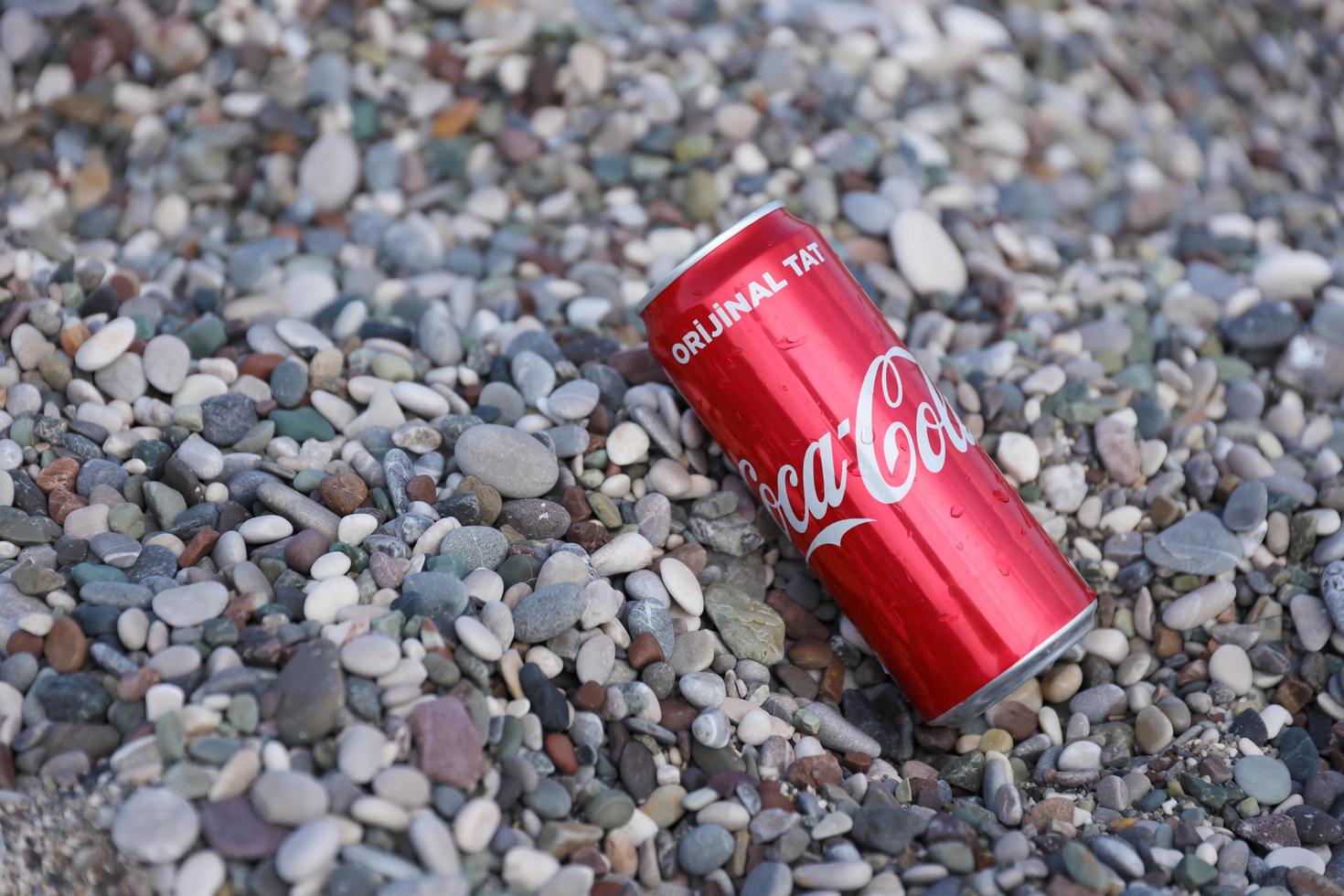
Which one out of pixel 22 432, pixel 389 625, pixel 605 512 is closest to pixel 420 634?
A: pixel 389 625

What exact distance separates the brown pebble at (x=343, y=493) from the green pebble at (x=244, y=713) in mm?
446

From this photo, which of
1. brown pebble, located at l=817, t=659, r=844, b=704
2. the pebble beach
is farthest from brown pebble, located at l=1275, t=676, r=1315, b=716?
brown pebble, located at l=817, t=659, r=844, b=704

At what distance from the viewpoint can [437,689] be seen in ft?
5.71

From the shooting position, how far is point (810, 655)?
2.16 m

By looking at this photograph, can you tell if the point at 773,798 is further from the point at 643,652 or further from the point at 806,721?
the point at 643,652

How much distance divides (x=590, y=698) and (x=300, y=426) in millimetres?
797

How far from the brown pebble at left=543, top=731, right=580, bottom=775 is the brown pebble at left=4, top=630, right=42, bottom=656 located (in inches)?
30.4

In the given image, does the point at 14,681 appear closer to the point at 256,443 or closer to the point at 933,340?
the point at 256,443

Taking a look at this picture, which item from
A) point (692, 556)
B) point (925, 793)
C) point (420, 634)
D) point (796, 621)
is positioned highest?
point (420, 634)

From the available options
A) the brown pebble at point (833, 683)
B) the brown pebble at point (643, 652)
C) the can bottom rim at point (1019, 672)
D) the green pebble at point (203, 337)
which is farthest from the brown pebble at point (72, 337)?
the can bottom rim at point (1019, 672)

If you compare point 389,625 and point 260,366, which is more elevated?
point 260,366

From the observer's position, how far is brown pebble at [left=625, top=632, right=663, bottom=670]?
195 centimetres

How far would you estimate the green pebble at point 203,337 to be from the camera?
7.75ft

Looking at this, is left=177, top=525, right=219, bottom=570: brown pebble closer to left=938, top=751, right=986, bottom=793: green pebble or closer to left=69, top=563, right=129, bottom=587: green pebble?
left=69, top=563, right=129, bottom=587: green pebble
